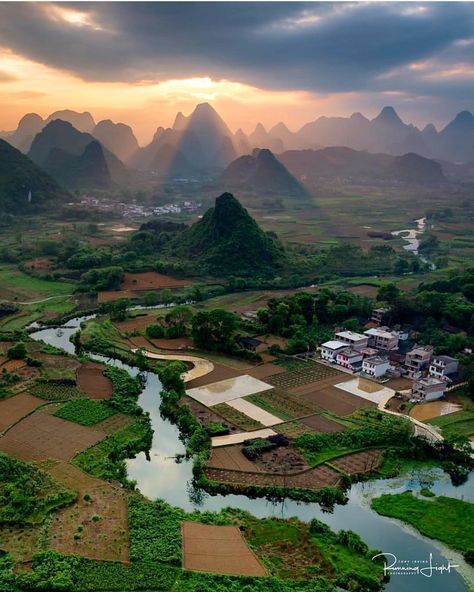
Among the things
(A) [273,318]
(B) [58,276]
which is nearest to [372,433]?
(A) [273,318]

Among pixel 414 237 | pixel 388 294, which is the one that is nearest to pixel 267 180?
pixel 414 237

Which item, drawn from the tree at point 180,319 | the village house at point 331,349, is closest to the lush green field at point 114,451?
the tree at point 180,319

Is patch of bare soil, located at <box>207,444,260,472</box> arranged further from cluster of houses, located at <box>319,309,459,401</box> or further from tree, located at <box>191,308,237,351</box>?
tree, located at <box>191,308,237,351</box>

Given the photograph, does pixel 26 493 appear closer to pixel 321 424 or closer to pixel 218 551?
pixel 218 551

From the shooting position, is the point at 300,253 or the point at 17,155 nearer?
the point at 300,253

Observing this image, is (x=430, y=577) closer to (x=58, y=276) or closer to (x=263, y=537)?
(x=263, y=537)

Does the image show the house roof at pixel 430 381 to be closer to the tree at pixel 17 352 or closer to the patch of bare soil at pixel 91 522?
the patch of bare soil at pixel 91 522
